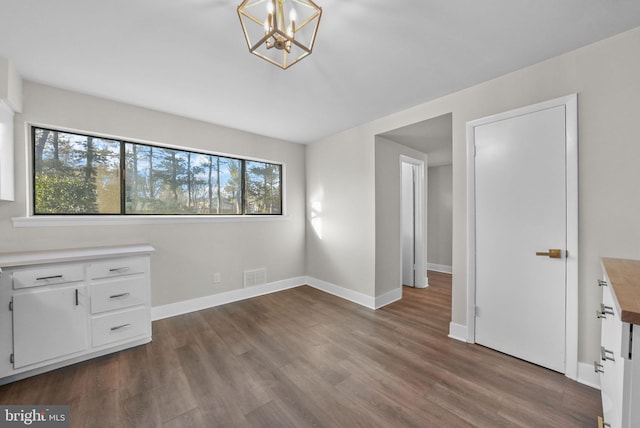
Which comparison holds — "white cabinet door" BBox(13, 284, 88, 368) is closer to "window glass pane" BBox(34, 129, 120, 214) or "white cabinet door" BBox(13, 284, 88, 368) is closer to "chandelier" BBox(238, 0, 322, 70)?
"window glass pane" BBox(34, 129, 120, 214)

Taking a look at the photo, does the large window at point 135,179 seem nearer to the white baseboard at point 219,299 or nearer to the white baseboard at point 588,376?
the white baseboard at point 219,299

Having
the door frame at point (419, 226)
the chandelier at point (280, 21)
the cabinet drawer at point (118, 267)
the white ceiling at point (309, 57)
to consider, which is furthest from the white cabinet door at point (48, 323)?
the door frame at point (419, 226)

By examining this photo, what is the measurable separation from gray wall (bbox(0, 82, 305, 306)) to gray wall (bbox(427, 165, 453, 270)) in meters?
3.03

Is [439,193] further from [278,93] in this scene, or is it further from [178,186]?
[178,186]

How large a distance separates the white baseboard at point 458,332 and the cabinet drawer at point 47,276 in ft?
11.4

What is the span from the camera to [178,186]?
10.4 feet

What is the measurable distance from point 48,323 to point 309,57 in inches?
116

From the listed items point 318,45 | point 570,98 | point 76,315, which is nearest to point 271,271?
point 76,315

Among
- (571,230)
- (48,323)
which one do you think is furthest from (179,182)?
(571,230)

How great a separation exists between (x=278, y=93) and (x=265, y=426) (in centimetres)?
270

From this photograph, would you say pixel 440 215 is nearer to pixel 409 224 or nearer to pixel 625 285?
pixel 409 224

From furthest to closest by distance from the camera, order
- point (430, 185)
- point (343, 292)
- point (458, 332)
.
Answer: point (430, 185) < point (343, 292) < point (458, 332)

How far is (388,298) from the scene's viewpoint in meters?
3.40
